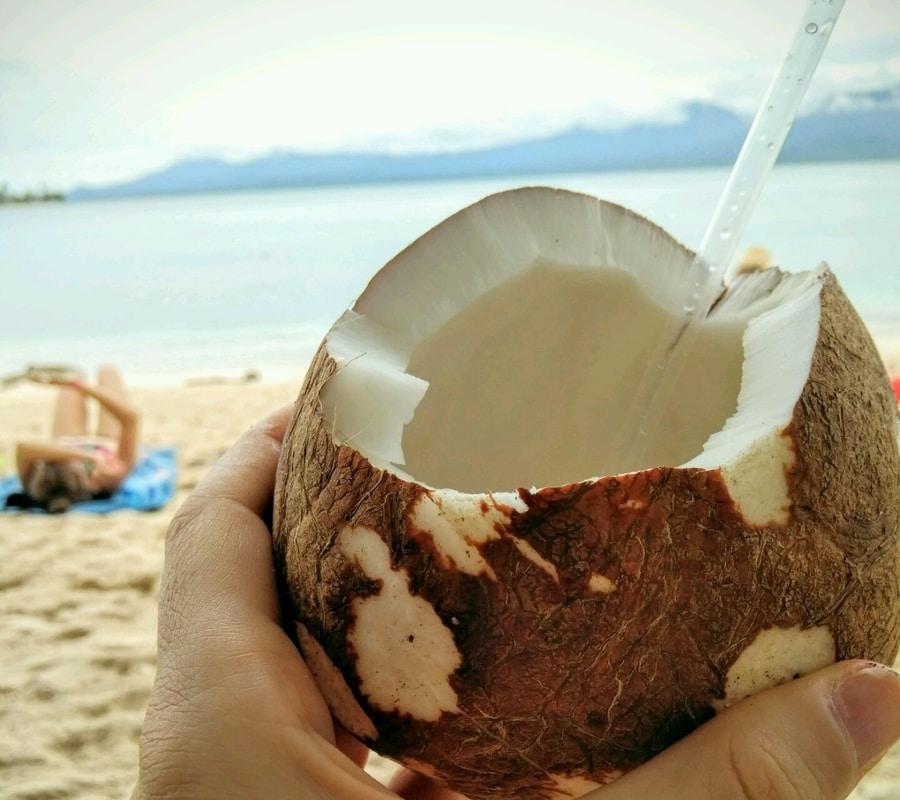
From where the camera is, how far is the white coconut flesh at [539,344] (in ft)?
3.42

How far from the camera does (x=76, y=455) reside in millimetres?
4609

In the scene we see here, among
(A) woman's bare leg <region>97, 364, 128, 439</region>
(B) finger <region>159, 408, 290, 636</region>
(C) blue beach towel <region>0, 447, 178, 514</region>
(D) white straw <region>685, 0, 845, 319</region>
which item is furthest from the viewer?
(A) woman's bare leg <region>97, 364, 128, 439</region>

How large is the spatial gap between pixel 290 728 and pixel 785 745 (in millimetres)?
458

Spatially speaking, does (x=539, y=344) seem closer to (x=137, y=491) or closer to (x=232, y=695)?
(x=232, y=695)

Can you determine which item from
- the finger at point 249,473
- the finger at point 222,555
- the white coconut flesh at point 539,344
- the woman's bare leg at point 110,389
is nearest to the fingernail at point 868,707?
the white coconut flesh at point 539,344

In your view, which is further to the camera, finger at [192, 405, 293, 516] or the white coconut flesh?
finger at [192, 405, 293, 516]

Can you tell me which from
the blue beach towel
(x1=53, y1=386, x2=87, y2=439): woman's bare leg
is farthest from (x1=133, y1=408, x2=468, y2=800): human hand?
(x1=53, y1=386, x2=87, y2=439): woman's bare leg

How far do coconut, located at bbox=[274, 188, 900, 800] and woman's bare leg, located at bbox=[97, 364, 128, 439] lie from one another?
432cm

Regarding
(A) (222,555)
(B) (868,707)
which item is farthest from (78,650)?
(B) (868,707)

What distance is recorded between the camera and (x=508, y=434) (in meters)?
1.29

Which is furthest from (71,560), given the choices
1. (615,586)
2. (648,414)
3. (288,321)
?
(288,321)

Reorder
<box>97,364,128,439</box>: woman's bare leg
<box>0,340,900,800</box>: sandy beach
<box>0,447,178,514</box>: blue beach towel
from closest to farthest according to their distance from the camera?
<box>0,340,900,800</box>: sandy beach, <box>0,447,178,514</box>: blue beach towel, <box>97,364,128,439</box>: woman's bare leg

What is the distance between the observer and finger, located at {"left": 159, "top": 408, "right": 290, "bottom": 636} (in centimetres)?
100

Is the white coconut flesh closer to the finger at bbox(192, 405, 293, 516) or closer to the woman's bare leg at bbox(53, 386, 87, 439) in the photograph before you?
the finger at bbox(192, 405, 293, 516)
